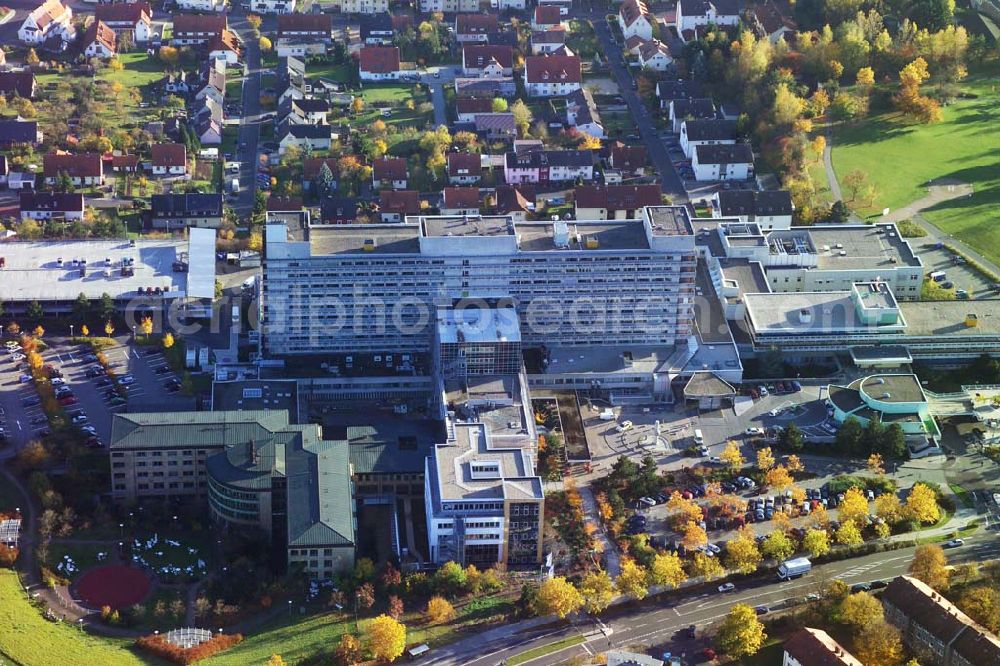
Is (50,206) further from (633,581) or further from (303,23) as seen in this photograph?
(633,581)

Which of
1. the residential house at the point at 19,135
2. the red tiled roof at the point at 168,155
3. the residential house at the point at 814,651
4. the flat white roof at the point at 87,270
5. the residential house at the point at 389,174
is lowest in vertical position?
the residential house at the point at 814,651

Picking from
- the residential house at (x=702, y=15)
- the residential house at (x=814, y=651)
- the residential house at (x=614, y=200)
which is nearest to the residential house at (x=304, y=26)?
the residential house at (x=702, y=15)

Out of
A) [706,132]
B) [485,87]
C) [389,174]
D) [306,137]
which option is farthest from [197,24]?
[706,132]

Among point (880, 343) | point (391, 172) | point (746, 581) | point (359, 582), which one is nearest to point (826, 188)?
point (880, 343)

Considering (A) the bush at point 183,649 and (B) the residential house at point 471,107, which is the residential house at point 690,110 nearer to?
(B) the residential house at point 471,107

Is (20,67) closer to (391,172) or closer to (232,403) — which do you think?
(391,172)

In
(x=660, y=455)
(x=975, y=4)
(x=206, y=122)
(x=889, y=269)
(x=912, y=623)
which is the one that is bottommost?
(x=912, y=623)

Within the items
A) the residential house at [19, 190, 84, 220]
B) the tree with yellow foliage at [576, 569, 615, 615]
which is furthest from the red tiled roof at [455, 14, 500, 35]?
the tree with yellow foliage at [576, 569, 615, 615]
